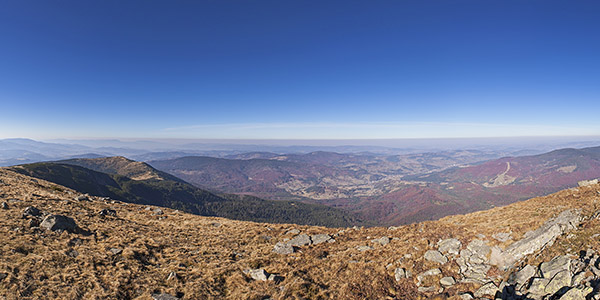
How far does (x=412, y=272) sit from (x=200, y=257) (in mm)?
16325

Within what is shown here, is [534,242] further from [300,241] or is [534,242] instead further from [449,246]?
[300,241]

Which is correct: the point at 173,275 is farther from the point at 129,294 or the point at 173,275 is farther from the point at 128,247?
the point at 128,247

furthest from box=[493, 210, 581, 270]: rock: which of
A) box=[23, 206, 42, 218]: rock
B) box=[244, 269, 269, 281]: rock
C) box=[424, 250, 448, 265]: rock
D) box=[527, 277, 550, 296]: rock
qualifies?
box=[23, 206, 42, 218]: rock

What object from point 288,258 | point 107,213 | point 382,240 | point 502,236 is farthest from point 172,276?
point 502,236

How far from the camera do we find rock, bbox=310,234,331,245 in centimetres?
2298

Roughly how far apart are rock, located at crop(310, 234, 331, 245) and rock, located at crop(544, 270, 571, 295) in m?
15.7

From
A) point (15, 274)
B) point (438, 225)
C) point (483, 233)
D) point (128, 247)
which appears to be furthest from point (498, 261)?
point (15, 274)

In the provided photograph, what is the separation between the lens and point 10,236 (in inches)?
645

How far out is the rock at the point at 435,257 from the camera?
16259mm

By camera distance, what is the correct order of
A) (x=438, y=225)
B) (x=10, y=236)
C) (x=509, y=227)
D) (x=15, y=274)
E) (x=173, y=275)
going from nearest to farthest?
(x=15, y=274) < (x=173, y=275) < (x=10, y=236) < (x=509, y=227) < (x=438, y=225)

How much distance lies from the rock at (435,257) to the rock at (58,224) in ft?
95.6

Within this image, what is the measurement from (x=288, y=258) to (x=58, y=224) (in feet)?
64.9

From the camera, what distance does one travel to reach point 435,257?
1667 cm

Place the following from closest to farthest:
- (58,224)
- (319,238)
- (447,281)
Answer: (447,281), (58,224), (319,238)
